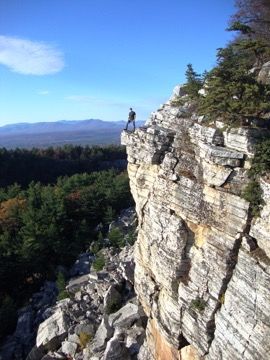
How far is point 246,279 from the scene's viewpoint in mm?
15359

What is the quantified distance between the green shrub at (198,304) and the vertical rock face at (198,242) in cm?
2

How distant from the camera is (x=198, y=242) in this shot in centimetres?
1834

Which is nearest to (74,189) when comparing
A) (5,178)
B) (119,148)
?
(5,178)

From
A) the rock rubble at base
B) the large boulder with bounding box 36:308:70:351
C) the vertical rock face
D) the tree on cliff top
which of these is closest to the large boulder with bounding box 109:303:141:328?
the rock rubble at base

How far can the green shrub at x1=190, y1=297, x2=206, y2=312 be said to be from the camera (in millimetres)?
17625

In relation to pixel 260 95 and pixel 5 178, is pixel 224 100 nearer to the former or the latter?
pixel 260 95

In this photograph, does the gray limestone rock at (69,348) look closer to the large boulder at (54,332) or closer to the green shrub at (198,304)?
the large boulder at (54,332)

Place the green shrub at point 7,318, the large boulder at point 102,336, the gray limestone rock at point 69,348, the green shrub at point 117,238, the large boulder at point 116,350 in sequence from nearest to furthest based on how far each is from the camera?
1. the large boulder at point 116,350
2. the large boulder at point 102,336
3. the gray limestone rock at point 69,348
4. the green shrub at point 7,318
5. the green shrub at point 117,238

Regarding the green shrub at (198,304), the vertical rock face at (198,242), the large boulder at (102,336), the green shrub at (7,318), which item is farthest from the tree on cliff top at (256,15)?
the green shrub at (7,318)

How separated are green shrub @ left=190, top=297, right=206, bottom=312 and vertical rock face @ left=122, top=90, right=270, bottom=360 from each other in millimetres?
16

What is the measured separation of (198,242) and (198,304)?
2590mm

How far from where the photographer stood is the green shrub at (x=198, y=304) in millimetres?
17625

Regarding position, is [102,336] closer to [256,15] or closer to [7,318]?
[7,318]

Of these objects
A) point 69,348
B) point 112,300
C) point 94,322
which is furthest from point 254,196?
point 69,348
